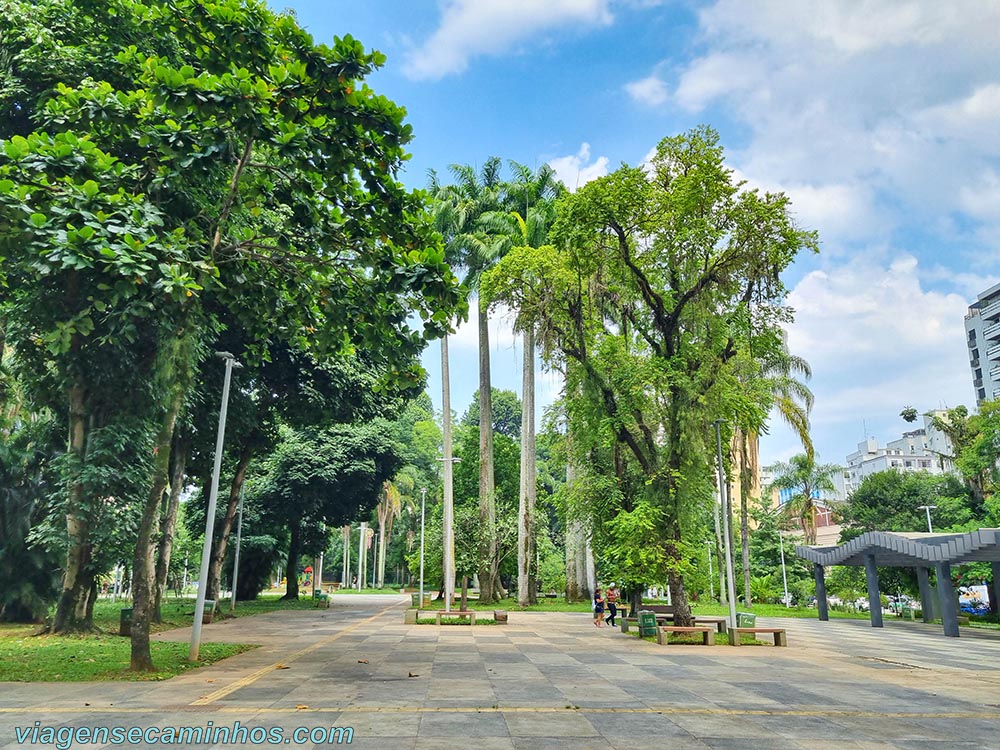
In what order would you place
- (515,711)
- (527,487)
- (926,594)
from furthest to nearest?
(527,487) < (926,594) < (515,711)

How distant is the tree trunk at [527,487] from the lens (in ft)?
117

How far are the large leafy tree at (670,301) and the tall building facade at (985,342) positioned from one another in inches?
2698

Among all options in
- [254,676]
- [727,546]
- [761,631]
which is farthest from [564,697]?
[727,546]

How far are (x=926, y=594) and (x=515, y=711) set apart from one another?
3104 cm

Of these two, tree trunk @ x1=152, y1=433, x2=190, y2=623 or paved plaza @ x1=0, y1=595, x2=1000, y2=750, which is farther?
tree trunk @ x1=152, y1=433, x2=190, y2=623

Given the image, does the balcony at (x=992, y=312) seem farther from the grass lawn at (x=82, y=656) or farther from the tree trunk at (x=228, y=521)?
the grass lawn at (x=82, y=656)

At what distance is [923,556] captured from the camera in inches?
984

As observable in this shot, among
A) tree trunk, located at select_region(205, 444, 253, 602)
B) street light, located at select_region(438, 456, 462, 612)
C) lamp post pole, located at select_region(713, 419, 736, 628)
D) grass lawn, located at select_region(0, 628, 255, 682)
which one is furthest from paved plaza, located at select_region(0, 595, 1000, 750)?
street light, located at select_region(438, 456, 462, 612)

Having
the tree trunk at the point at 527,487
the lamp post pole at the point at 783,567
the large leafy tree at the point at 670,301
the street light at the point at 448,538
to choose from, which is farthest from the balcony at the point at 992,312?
the street light at the point at 448,538

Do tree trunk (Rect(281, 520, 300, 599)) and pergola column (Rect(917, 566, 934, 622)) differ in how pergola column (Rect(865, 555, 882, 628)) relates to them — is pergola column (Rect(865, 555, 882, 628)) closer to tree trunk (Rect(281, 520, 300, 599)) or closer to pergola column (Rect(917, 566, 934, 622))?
pergola column (Rect(917, 566, 934, 622))

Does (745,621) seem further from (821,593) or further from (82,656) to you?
(82,656)

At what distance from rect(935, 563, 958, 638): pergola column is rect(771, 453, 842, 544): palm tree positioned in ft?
60.5

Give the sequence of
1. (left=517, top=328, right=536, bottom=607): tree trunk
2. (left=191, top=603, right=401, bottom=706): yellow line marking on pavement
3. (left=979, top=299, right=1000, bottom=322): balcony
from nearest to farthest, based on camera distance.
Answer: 1. (left=191, top=603, right=401, bottom=706): yellow line marking on pavement
2. (left=517, top=328, right=536, bottom=607): tree trunk
3. (left=979, top=299, right=1000, bottom=322): balcony

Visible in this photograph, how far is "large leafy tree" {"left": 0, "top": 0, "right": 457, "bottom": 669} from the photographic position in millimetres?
10188
